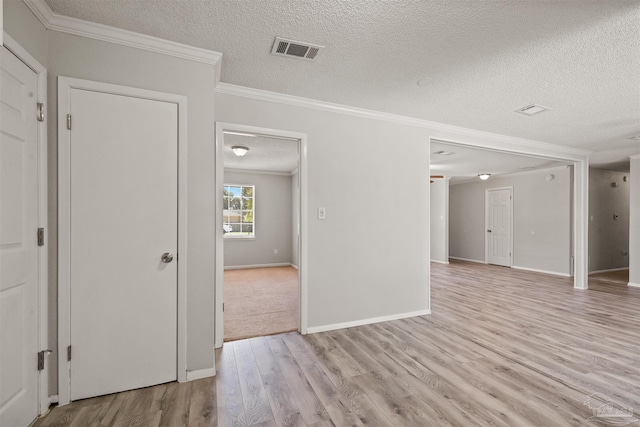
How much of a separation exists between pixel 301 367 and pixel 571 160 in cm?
588

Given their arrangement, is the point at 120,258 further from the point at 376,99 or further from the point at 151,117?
the point at 376,99

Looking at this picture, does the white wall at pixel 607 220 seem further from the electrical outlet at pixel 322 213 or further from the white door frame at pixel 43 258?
the white door frame at pixel 43 258

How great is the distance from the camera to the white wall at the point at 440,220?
8.59 metres

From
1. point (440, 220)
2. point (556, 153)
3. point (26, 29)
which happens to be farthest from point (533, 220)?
point (26, 29)

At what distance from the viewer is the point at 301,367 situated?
248 cm

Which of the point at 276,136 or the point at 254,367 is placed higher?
the point at 276,136

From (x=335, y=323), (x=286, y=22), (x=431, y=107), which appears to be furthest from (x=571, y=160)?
(x=286, y=22)

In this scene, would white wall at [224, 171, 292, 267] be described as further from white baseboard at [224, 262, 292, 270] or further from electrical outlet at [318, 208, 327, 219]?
electrical outlet at [318, 208, 327, 219]

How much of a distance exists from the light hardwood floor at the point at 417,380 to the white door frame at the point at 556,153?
1925 millimetres

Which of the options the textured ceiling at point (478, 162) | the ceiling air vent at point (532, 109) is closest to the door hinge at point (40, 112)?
the ceiling air vent at point (532, 109)

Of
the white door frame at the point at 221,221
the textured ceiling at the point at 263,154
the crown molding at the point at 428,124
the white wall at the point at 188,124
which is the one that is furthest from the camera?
the textured ceiling at the point at 263,154

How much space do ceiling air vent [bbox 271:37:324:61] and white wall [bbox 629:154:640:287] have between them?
6766 mm

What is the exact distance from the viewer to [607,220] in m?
7.29

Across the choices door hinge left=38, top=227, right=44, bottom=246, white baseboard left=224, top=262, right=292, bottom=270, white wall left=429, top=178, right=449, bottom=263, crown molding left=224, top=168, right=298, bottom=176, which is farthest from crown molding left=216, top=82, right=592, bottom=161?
white baseboard left=224, top=262, right=292, bottom=270
